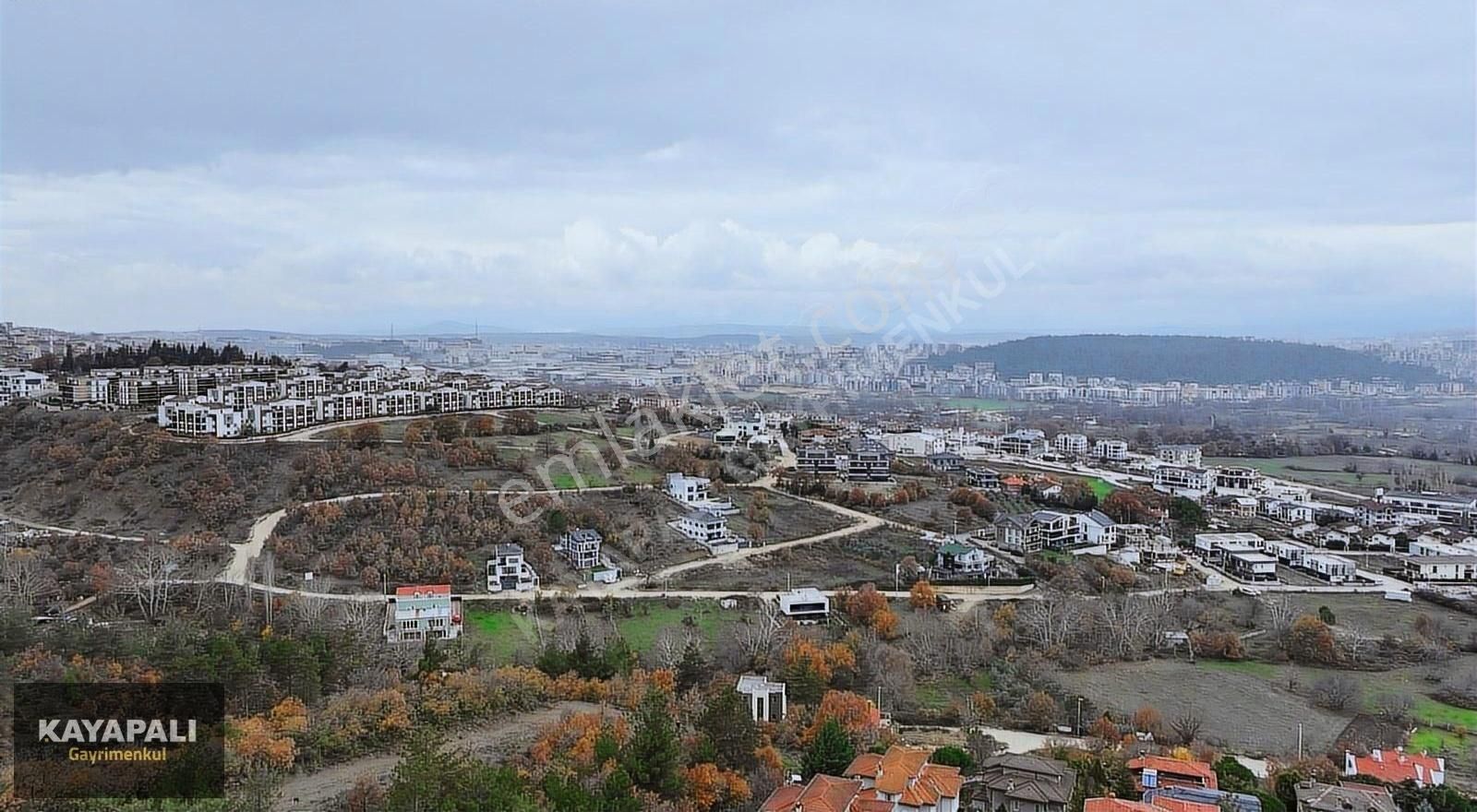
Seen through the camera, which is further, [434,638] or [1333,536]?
[1333,536]

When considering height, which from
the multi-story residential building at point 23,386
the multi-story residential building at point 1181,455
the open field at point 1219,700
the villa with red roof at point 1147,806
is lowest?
the open field at point 1219,700

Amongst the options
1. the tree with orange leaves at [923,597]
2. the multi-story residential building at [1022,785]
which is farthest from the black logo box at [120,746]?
the tree with orange leaves at [923,597]

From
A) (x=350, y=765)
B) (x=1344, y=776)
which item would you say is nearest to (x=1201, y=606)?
(x=1344, y=776)

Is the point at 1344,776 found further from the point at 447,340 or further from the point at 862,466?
the point at 447,340

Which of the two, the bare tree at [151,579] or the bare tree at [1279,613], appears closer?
the bare tree at [151,579]

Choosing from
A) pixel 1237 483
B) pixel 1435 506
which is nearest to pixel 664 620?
pixel 1237 483

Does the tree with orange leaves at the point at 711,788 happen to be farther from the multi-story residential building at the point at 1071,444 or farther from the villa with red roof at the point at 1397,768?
the multi-story residential building at the point at 1071,444
